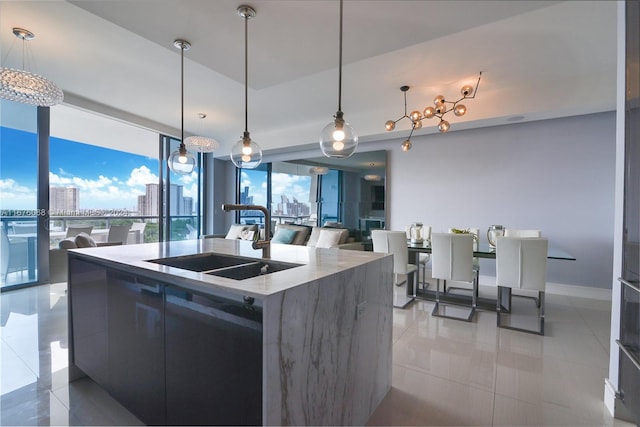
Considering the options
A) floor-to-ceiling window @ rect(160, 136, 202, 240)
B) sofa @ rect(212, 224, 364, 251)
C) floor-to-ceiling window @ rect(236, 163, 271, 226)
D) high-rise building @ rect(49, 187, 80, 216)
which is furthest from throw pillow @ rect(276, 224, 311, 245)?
high-rise building @ rect(49, 187, 80, 216)

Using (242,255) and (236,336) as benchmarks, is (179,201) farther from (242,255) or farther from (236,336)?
(236,336)

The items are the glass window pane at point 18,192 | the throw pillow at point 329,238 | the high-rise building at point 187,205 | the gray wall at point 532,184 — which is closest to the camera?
the gray wall at point 532,184

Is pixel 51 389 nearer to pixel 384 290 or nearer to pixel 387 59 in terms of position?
pixel 384 290

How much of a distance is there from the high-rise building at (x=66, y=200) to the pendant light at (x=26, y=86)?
3597mm

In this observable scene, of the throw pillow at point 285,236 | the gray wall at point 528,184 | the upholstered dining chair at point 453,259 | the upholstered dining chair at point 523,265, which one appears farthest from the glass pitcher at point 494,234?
the throw pillow at point 285,236

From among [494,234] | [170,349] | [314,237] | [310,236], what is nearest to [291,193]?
[310,236]

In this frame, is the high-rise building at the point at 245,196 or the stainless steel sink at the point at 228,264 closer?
the stainless steel sink at the point at 228,264

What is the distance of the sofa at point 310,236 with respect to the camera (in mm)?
5156

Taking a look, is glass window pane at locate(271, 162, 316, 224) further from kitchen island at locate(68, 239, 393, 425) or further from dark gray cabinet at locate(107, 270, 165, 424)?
dark gray cabinet at locate(107, 270, 165, 424)

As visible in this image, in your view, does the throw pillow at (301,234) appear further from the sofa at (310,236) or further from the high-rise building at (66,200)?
the high-rise building at (66,200)

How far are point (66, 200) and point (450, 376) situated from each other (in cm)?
725

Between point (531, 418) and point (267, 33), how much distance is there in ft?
10.6

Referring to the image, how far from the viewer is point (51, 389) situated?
6.16 feet

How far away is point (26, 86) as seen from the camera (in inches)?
96.5
